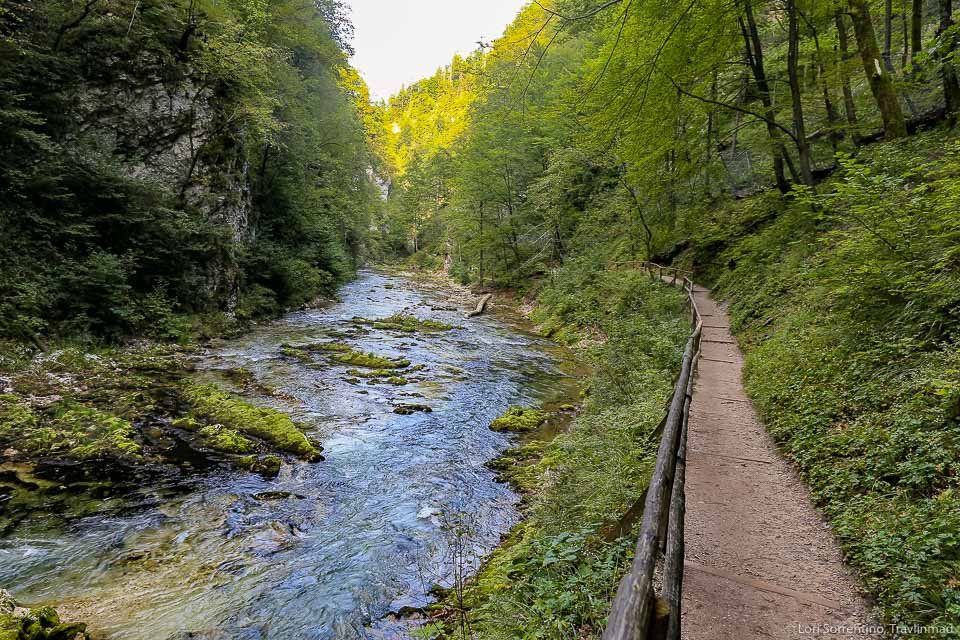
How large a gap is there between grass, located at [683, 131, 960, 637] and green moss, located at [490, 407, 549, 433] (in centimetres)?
476

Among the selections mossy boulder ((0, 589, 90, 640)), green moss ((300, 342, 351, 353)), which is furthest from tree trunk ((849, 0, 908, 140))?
green moss ((300, 342, 351, 353))

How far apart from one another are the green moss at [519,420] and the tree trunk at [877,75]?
1094cm

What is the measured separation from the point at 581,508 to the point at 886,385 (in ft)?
12.5

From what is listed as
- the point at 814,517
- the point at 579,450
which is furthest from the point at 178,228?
the point at 814,517

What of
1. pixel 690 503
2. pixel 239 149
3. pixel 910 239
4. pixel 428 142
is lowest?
pixel 690 503

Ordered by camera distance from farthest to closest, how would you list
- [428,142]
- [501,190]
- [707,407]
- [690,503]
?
[428,142], [501,190], [707,407], [690,503]

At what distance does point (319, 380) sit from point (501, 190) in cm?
2476

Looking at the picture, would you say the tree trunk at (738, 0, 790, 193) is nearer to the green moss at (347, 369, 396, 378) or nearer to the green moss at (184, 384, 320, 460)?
the green moss at (347, 369, 396, 378)

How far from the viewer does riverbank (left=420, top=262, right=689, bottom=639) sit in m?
3.55

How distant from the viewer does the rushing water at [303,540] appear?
16.1 ft

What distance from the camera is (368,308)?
26.9 meters

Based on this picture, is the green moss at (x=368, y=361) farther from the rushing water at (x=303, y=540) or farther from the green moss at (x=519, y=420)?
the green moss at (x=519, y=420)

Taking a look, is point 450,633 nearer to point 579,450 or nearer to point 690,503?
point 690,503

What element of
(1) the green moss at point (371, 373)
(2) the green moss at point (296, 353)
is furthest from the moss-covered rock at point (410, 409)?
(2) the green moss at point (296, 353)
